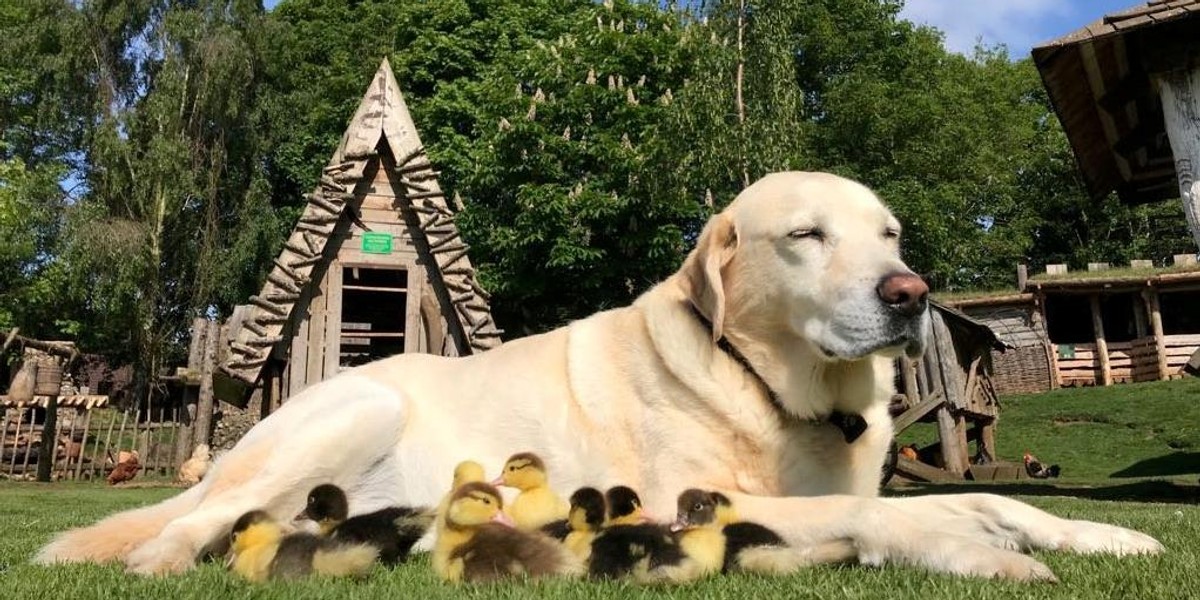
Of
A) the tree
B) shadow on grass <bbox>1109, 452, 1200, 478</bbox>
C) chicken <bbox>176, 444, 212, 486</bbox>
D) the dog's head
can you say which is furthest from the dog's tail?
the tree

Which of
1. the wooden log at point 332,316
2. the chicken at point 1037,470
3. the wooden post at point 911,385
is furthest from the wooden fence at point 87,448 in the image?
the chicken at point 1037,470

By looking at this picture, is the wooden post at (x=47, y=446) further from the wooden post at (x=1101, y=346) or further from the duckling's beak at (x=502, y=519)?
the wooden post at (x=1101, y=346)

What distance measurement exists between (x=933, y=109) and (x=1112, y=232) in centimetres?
2164

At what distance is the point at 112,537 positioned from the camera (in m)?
3.74

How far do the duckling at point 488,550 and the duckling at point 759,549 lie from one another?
1.55 ft

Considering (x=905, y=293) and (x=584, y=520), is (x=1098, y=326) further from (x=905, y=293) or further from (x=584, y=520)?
(x=584, y=520)

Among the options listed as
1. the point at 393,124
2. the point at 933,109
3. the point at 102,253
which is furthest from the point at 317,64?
the point at 393,124

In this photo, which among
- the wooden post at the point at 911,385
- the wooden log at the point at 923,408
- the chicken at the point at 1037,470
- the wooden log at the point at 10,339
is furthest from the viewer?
the wooden log at the point at 10,339

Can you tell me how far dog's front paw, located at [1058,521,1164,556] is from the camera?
3.10 metres

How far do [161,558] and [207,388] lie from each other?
47.8 ft

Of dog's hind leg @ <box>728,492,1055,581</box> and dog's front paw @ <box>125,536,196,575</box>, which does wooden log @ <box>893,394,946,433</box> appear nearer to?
dog's hind leg @ <box>728,492,1055,581</box>

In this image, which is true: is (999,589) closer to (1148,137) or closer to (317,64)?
(1148,137)

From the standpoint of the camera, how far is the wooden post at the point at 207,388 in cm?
1661

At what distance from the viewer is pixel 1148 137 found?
32.0ft
